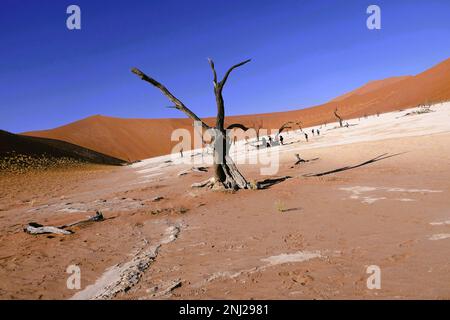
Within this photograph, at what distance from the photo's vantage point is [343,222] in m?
6.97

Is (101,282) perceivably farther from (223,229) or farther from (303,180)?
(303,180)

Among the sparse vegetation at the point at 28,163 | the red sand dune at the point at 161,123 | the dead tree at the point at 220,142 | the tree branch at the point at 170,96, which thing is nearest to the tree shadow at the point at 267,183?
the dead tree at the point at 220,142

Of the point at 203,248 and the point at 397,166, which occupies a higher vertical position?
the point at 397,166

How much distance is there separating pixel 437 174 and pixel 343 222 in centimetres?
637

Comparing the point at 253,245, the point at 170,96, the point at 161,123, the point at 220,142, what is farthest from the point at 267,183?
the point at 161,123

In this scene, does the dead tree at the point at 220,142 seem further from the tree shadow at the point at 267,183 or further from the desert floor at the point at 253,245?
the desert floor at the point at 253,245

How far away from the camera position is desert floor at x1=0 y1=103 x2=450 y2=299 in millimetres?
4383

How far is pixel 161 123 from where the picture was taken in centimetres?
10150

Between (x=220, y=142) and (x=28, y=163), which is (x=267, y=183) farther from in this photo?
(x=28, y=163)

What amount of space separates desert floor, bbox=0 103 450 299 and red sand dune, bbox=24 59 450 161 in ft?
179

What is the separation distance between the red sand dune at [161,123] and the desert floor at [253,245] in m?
54.5

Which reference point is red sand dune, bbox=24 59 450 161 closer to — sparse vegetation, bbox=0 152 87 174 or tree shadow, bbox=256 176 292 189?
sparse vegetation, bbox=0 152 87 174

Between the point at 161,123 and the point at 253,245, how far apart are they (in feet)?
321
